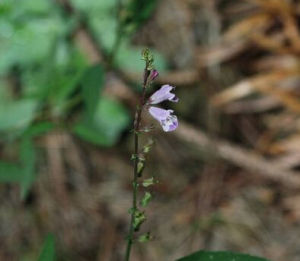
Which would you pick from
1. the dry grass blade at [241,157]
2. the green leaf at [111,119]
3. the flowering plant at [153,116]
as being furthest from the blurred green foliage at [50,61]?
the flowering plant at [153,116]

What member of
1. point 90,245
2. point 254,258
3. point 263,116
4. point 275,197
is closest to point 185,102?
point 263,116

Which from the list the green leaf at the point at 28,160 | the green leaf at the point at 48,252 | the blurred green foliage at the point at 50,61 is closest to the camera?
the green leaf at the point at 48,252

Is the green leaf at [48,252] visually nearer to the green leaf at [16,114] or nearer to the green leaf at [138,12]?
the green leaf at [138,12]

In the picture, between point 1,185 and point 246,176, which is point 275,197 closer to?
point 246,176

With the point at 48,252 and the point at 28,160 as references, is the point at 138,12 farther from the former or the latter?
the point at 48,252

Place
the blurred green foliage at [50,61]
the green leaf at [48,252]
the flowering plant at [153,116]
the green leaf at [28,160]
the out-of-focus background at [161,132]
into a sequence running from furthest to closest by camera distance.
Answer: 1. the blurred green foliage at [50,61]
2. the out-of-focus background at [161,132]
3. the green leaf at [28,160]
4. the green leaf at [48,252]
5. the flowering plant at [153,116]
